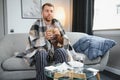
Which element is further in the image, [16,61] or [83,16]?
[83,16]

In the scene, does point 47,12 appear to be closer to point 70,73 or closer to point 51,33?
point 51,33

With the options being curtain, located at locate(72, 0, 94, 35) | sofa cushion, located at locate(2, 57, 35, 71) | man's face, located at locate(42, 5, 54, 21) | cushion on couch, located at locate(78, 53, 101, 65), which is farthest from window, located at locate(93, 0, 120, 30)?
sofa cushion, located at locate(2, 57, 35, 71)

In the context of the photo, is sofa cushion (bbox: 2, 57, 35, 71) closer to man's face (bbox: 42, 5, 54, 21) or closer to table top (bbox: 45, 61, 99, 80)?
man's face (bbox: 42, 5, 54, 21)

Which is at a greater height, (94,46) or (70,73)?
(94,46)

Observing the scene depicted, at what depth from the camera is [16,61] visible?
2141 mm

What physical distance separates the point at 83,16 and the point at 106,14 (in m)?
0.48

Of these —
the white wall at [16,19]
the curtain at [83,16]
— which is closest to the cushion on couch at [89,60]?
the curtain at [83,16]

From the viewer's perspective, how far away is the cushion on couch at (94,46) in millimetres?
2316

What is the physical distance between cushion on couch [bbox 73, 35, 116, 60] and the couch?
Answer: 0.07 meters

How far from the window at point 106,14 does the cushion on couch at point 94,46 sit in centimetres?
77

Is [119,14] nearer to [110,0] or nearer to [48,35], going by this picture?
[110,0]

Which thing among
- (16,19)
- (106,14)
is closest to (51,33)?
(106,14)

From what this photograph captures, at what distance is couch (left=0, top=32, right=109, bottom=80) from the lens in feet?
6.95

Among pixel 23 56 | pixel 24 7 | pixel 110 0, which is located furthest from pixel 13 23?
pixel 110 0
